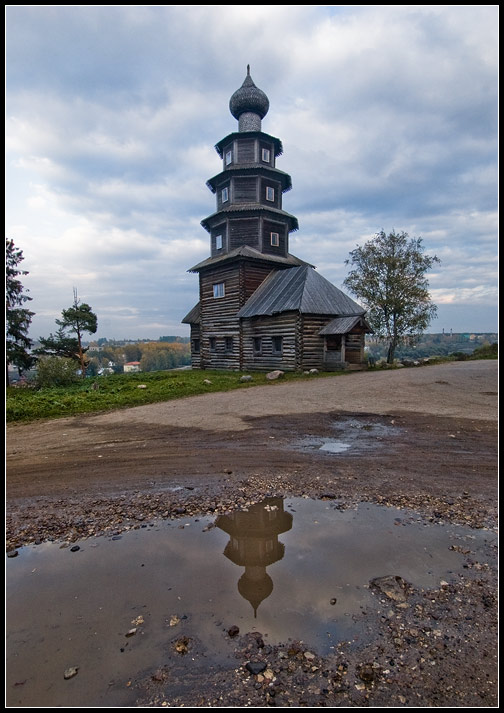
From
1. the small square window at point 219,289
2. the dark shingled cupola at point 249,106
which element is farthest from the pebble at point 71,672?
the dark shingled cupola at point 249,106

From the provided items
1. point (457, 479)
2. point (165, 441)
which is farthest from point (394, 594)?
point (165, 441)

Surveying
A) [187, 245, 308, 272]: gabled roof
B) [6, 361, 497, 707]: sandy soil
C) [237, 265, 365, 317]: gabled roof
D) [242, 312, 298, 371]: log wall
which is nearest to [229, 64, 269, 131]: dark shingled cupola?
[187, 245, 308, 272]: gabled roof

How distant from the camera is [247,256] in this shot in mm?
27656

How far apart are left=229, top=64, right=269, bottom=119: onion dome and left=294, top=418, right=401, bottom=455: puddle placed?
3150 cm

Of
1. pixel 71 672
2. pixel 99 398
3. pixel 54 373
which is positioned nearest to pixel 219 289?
pixel 54 373

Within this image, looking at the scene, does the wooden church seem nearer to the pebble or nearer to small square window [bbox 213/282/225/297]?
small square window [bbox 213/282/225/297]

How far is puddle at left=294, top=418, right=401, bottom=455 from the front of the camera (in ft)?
25.8

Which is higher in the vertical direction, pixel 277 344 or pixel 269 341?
pixel 269 341

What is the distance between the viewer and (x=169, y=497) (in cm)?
556

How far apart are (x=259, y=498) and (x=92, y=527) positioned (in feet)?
7.81

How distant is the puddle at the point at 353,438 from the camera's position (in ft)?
25.8

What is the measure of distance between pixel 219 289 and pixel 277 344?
26.9 feet

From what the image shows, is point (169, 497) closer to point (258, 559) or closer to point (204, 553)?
point (204, 553)

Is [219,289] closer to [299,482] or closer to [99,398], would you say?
[99,398]
